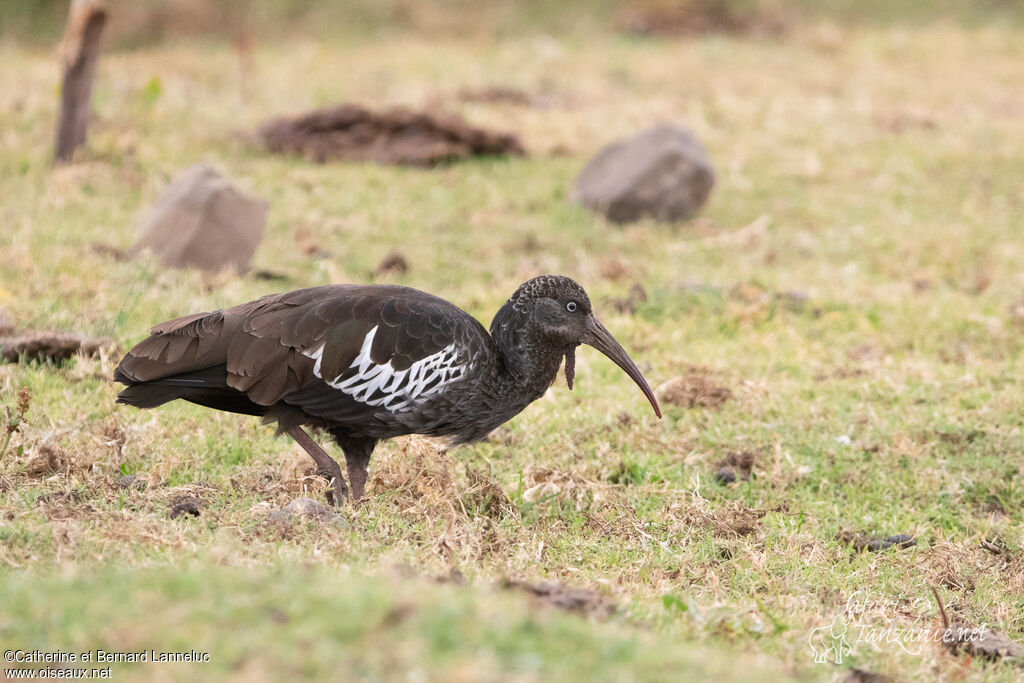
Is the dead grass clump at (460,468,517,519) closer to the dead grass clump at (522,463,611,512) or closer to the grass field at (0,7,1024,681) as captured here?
the grass field at (0,7,1024,681)

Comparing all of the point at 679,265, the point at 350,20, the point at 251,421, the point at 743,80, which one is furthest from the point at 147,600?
the point at 350,20

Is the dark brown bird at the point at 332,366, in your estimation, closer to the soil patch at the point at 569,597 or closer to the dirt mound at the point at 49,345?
the soil patch at the point at 569,597

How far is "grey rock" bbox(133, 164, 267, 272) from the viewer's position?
973 cm

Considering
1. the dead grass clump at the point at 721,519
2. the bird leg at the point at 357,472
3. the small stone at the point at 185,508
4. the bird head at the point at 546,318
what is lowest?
the small stone at the point at 185,508

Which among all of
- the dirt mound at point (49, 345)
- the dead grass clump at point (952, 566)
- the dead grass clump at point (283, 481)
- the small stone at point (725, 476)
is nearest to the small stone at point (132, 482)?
the dead grass clump at point (283, 481)

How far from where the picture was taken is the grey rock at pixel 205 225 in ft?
31.9

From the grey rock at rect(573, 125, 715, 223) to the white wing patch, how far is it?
6467 millimetres

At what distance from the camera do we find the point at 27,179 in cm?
1154

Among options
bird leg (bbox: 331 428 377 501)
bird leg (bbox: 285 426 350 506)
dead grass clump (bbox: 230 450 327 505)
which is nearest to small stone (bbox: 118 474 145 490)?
dead grass clump (bbox: 230 450 327 505)

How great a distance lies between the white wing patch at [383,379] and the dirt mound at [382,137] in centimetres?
775

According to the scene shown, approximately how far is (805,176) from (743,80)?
4189 millimetres

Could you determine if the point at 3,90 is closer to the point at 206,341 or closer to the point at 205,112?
the point at 205,112

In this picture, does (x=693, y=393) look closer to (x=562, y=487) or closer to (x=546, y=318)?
(x=562, y=487)

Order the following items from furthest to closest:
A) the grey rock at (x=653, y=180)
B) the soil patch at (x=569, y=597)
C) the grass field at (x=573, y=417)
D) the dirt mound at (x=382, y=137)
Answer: the dirt mound at (x=382, y=137) < the grey rock at (x=653, y=180) < the soil patch at (x=569, y=597) < the grass field at (x=573, y=417)
